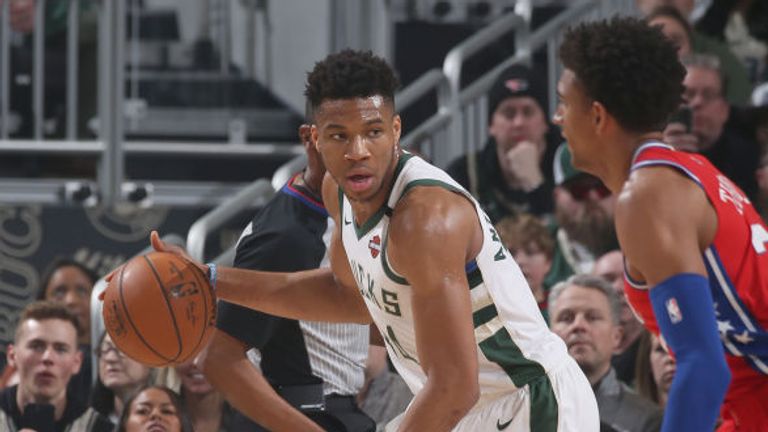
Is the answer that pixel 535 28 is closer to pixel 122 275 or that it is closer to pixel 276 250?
pixel 276 250

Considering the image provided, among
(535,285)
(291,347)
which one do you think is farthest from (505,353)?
(535,285)

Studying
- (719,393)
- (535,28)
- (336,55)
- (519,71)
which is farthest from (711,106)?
(719,393)

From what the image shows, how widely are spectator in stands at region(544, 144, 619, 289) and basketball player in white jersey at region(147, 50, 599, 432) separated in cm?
342

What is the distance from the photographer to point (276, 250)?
5.52 m

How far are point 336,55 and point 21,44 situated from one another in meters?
5.36

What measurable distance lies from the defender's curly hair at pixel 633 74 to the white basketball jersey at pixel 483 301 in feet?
1.60

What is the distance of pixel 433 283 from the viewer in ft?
13.5

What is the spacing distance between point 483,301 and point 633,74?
0.77m

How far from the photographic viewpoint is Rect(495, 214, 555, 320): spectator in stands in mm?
7684

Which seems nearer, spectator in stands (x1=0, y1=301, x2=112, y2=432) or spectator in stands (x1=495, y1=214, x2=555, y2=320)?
spectator in stands (x1=0, y1=301, x2=112, y2=432)

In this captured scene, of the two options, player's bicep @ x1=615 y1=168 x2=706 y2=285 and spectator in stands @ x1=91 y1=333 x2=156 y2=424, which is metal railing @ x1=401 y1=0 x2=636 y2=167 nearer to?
spectator in stands @ x1=91 y1=333 x2=156 y2=424

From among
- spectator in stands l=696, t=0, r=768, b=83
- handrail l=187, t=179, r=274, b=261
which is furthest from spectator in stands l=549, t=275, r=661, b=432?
spectator in stands l=696, t=0, r=768, b=83

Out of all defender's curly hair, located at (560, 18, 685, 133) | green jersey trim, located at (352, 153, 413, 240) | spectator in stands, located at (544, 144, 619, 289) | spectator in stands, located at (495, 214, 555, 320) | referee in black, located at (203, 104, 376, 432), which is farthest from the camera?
spectator in stands, located at (544, 144, 619, 289)

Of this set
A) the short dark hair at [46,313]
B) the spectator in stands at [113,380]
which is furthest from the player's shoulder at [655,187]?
the short dark hair at [46,313]
